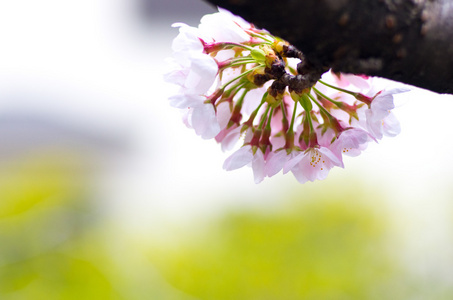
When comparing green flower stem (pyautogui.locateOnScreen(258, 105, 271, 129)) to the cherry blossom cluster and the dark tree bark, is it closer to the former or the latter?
the cherry blossom cluster

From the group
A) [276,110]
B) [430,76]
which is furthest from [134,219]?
[430,76]

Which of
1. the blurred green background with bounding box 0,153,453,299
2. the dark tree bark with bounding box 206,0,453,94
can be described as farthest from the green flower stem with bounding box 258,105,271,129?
the blurred green background with bounding box 0,153,453,299

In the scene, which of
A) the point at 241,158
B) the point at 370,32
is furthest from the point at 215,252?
the point at 370,32

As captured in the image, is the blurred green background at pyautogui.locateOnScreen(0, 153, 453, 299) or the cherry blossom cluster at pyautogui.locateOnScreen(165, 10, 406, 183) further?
the blurred green background at pyautogui.locateOnScreen(0, 153, 453, 299)

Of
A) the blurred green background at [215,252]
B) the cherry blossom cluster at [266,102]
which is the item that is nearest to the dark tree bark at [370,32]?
the cherry blossom cluster at [266,102]

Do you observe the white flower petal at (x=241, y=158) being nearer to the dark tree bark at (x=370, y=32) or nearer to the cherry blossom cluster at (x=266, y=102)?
the cherry blossom cluster at (x=266, y=102)

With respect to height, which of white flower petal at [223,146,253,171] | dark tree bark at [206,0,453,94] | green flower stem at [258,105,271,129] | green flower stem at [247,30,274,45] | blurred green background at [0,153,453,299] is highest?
dark tree bark at [206,0,453,94]

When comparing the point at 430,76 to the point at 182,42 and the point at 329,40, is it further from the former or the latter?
the point at 182,42
